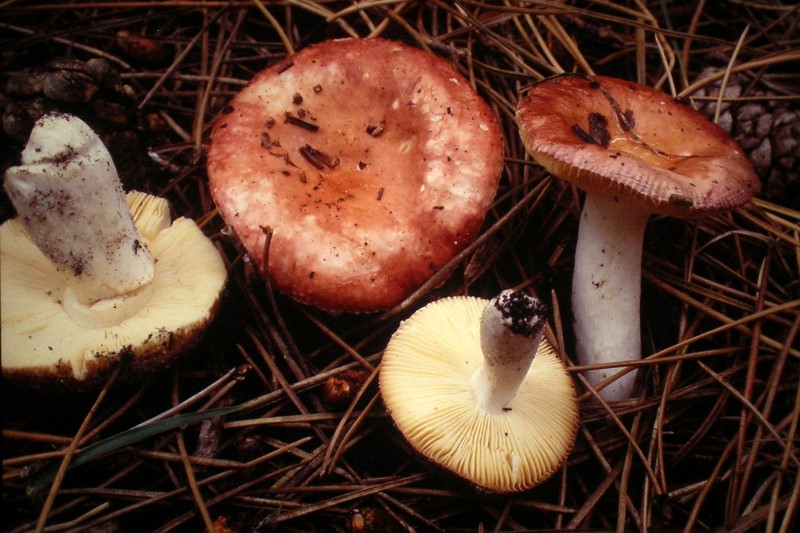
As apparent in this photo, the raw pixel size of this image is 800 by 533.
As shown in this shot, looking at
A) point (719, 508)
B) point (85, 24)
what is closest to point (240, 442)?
point (719, 508)

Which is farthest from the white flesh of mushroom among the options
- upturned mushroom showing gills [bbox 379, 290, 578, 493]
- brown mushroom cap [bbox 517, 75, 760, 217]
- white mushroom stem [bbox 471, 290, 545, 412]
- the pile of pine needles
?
brown mushroom cap [bbox 517, 75, 760, 217]

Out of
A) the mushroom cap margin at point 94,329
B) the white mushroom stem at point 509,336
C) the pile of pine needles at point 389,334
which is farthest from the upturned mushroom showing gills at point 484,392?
the mushroom cap margin at point 94,329

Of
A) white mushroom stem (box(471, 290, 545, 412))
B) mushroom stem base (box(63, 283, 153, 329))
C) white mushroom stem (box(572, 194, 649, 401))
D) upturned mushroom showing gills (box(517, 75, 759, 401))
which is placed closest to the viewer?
white mushroom stem (box(471, 290, 545, 412))

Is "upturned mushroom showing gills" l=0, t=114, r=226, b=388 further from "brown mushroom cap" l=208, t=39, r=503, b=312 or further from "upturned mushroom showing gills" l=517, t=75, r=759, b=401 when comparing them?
"upturned mushroom showing gills" l=517, t=75, r=759, b=401

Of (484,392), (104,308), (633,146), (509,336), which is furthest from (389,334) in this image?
(633,146)

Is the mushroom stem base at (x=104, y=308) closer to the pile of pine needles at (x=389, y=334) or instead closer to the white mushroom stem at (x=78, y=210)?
the white mushroom stem at (x=78, y=210)
